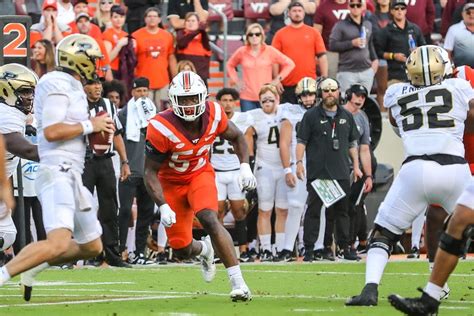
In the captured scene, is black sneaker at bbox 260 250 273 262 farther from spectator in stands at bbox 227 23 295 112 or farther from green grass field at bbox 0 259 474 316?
spectator in stands at bbox 227 23 295 112

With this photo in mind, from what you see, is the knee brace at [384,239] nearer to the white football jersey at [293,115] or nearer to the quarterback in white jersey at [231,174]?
the quarterback in white jersey at [231,174]

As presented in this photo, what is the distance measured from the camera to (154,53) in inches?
677

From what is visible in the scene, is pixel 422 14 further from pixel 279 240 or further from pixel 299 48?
→ pixel 279 240

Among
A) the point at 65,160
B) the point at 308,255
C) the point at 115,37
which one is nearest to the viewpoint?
the point at 65,160

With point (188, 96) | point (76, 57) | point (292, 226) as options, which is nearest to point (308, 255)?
point (292, 226)

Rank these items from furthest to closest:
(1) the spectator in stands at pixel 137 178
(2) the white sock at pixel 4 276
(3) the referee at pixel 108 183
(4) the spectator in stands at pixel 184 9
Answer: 1. (4) the spectator in stands at pixel 184 9
2. (1) the spectator in stands at pixel 137 178
3. (3) the referee at pixel 108 183
4. (2) the white sock at pixel 4 276

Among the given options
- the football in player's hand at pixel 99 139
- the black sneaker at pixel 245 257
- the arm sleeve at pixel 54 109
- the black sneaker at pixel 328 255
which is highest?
the arm sleeve at pixel 54 109

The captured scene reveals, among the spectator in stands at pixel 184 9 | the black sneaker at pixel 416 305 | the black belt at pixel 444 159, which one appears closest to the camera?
the black sneaker at pixel 416 305

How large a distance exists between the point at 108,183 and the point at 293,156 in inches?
102

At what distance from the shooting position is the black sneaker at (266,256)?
51.2 ft

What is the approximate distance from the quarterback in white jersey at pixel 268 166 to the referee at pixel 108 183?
1.87 meters

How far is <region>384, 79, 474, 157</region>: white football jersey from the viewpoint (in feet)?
31.7

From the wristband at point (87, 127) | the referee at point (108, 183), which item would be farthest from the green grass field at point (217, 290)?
the wristband at point (87, 127)

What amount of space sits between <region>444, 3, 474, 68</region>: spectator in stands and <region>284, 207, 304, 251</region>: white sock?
128 inches
